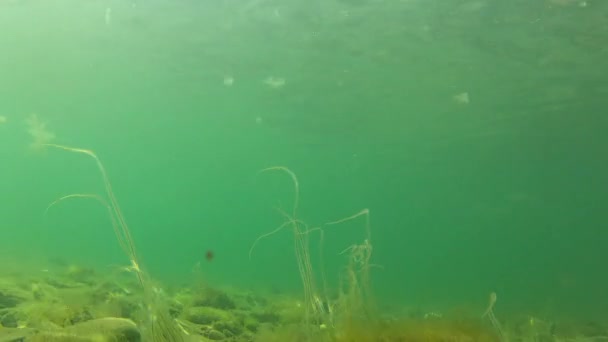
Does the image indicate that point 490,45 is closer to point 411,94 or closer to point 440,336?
point 411,94

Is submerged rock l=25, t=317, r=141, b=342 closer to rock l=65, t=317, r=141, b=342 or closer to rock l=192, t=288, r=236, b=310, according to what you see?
rock l=65, t=317, r=141, b=342

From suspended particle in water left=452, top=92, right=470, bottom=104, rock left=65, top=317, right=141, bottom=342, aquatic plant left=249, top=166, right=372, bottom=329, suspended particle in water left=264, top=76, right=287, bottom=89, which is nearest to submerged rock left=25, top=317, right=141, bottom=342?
rock left=65, top=317, right=141, bottom=342

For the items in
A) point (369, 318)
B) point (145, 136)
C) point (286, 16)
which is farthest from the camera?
point (145, 136)

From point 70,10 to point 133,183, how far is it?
510 feet

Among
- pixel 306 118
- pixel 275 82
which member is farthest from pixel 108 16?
pixel 306 118

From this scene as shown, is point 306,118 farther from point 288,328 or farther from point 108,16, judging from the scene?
point 288,328

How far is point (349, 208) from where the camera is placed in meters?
134

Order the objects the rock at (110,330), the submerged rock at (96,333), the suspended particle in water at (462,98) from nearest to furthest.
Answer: the submerged rock at (96,333)
the rock at (110,330)
the suspended particle in water at (462,98)

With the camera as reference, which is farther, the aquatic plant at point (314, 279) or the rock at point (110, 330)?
the aquatic plant at point (314, 279)

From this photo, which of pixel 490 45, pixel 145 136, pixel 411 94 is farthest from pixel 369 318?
pixel 145 136

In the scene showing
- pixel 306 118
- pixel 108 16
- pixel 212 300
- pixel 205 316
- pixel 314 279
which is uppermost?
pixel 108 16

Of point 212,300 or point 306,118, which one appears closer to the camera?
point 212,300

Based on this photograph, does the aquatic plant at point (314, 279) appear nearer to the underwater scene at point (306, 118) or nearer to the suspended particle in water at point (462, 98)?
the underwater scene at point (306, 118)

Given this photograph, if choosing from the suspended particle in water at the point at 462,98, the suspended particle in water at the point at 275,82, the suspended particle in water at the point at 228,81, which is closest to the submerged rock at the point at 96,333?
the suspended particle in water at the point at 275,82
